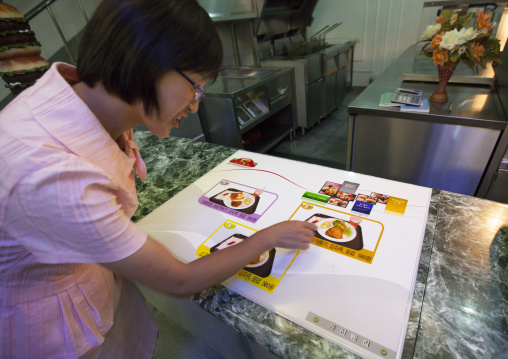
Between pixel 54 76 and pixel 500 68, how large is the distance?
2381 millimetres

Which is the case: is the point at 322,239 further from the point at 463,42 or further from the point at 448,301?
the point at 463,42

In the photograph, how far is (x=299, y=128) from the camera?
3.59m

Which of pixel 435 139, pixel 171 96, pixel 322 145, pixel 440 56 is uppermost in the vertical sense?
pixel 171 96

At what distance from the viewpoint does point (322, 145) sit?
318 centimetres

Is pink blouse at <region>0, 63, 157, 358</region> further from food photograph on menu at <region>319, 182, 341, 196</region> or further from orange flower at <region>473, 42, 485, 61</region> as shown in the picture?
orange flower at <region>473, 42, 485, 61</region>

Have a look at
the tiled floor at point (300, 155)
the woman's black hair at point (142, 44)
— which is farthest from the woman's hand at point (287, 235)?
the tiled floor at point (300, 155)

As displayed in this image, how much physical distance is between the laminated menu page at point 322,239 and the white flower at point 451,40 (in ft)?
3.25

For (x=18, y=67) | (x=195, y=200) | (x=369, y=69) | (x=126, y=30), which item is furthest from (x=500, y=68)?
(x=369, y=69)

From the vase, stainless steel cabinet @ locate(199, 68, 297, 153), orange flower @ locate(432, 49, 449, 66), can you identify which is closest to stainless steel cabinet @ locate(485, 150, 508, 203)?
the vase

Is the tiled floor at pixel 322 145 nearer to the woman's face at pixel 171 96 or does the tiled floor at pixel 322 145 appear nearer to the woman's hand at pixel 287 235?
the woman's hand at pixel 287 235

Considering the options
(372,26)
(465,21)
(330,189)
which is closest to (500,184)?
(465,21)

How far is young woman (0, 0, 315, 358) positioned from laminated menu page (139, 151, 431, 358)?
9 cm

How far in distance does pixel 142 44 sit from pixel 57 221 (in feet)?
1.10

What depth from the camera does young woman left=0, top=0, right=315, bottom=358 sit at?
0.41m
